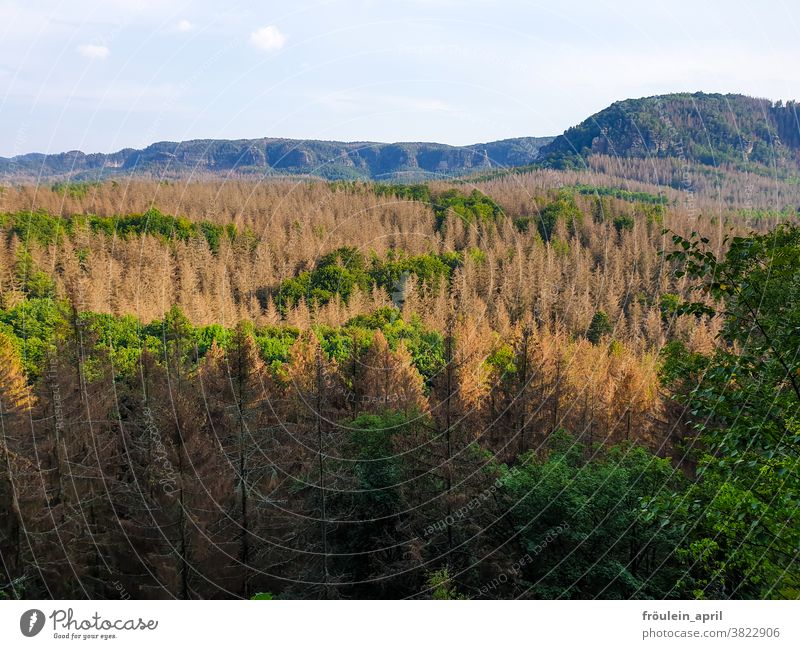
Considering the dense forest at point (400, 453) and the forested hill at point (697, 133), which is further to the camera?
the forested hill at point (697, 133)

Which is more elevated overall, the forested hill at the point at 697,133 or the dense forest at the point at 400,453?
the forested hill at the point at 697,133

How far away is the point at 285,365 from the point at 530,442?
47.3 ft

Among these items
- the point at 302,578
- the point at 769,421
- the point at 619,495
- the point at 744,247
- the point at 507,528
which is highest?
the point at 744,247

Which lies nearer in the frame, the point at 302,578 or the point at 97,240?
the point at 302,578

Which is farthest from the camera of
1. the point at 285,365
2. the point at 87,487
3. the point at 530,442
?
the point at 285,365

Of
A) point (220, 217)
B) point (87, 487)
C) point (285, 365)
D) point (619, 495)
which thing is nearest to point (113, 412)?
point (87, 487)

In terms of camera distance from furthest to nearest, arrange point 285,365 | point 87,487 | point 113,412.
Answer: point 285,365, point 113,412, point 87,487

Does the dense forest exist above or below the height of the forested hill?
below

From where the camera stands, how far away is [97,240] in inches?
2527

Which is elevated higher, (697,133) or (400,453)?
(697,133)

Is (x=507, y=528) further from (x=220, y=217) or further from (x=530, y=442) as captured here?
(x=220, y=217)

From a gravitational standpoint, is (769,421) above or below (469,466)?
above

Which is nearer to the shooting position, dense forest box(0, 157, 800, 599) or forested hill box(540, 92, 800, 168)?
dense forest box(0, 157, 800, 599)

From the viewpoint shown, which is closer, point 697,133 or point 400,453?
point 400,453
